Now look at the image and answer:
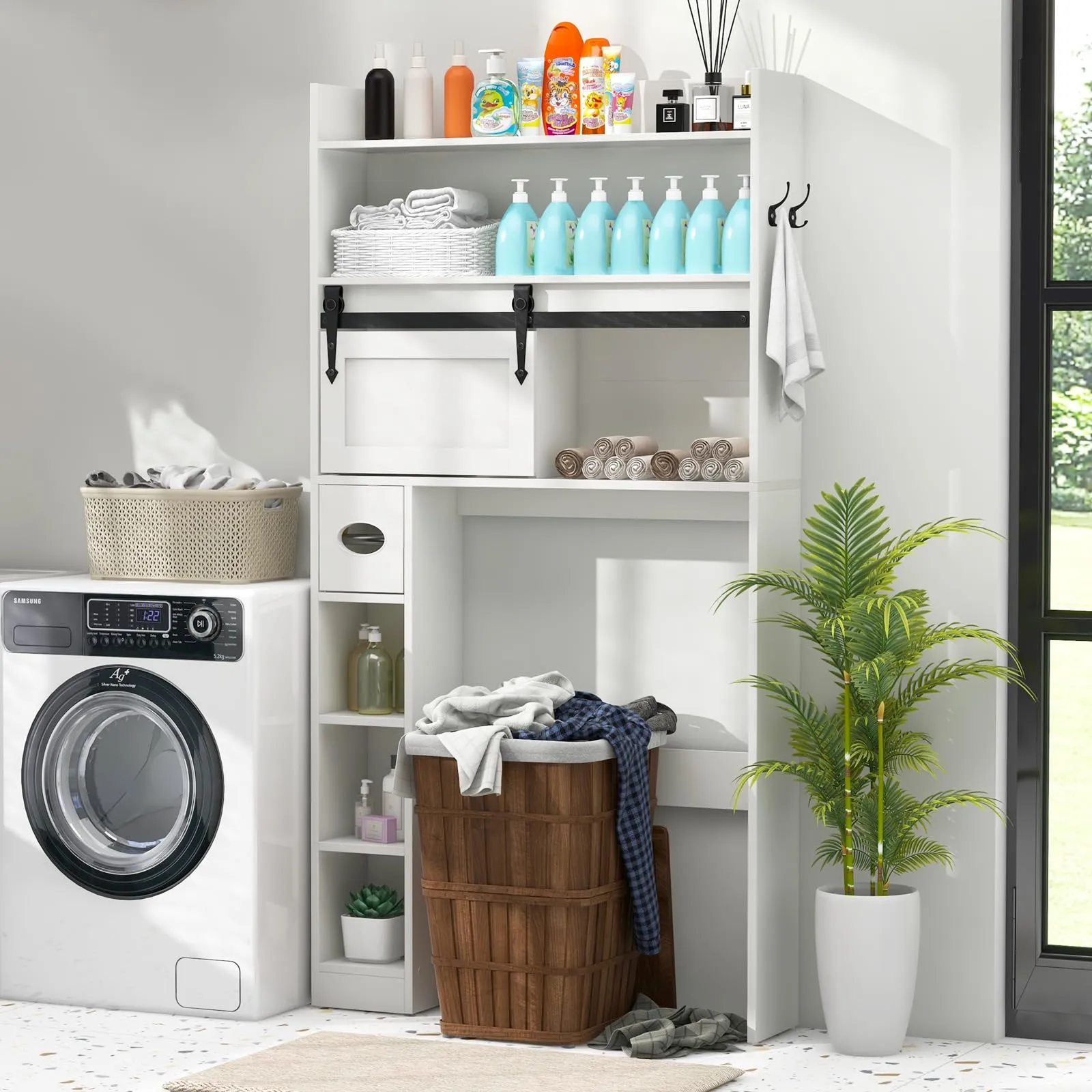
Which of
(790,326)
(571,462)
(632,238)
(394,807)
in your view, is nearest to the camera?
A: (790,326)

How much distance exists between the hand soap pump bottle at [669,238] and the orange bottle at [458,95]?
1.73 ft

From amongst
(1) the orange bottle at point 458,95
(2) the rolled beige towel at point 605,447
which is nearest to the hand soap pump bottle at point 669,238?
(2) the rolled beige towel at point 605,447

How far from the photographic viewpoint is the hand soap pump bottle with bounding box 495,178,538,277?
3.77 metres

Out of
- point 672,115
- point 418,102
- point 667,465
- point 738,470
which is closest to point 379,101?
point 418,102

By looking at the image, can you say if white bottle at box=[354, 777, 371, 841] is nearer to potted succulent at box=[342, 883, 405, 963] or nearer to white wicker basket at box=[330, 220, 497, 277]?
potted succulent at box=[342, 883, 405, 963]

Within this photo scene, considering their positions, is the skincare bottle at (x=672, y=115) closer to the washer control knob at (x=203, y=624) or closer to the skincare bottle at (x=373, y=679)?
the skincare bottle at (x=373, y=679)

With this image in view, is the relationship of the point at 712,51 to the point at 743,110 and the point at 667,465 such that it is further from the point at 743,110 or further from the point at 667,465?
the point at 667,465

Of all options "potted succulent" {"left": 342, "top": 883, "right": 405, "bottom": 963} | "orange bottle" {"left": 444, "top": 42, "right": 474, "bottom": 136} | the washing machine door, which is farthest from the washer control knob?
"orange bottle" {"left": 444, "top": 42, "right": 474, "bottom": 136}

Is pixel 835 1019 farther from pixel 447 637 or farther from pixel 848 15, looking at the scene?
pixel 848 15

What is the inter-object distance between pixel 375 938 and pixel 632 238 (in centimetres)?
168

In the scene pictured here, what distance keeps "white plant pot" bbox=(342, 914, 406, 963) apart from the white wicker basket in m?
1.47

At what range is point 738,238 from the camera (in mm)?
3609

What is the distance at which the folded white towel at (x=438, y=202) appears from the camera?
3.82 meters

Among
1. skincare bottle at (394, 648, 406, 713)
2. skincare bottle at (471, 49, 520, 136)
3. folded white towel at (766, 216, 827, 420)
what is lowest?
skincare bottle at (394, 648, 406, 713)
